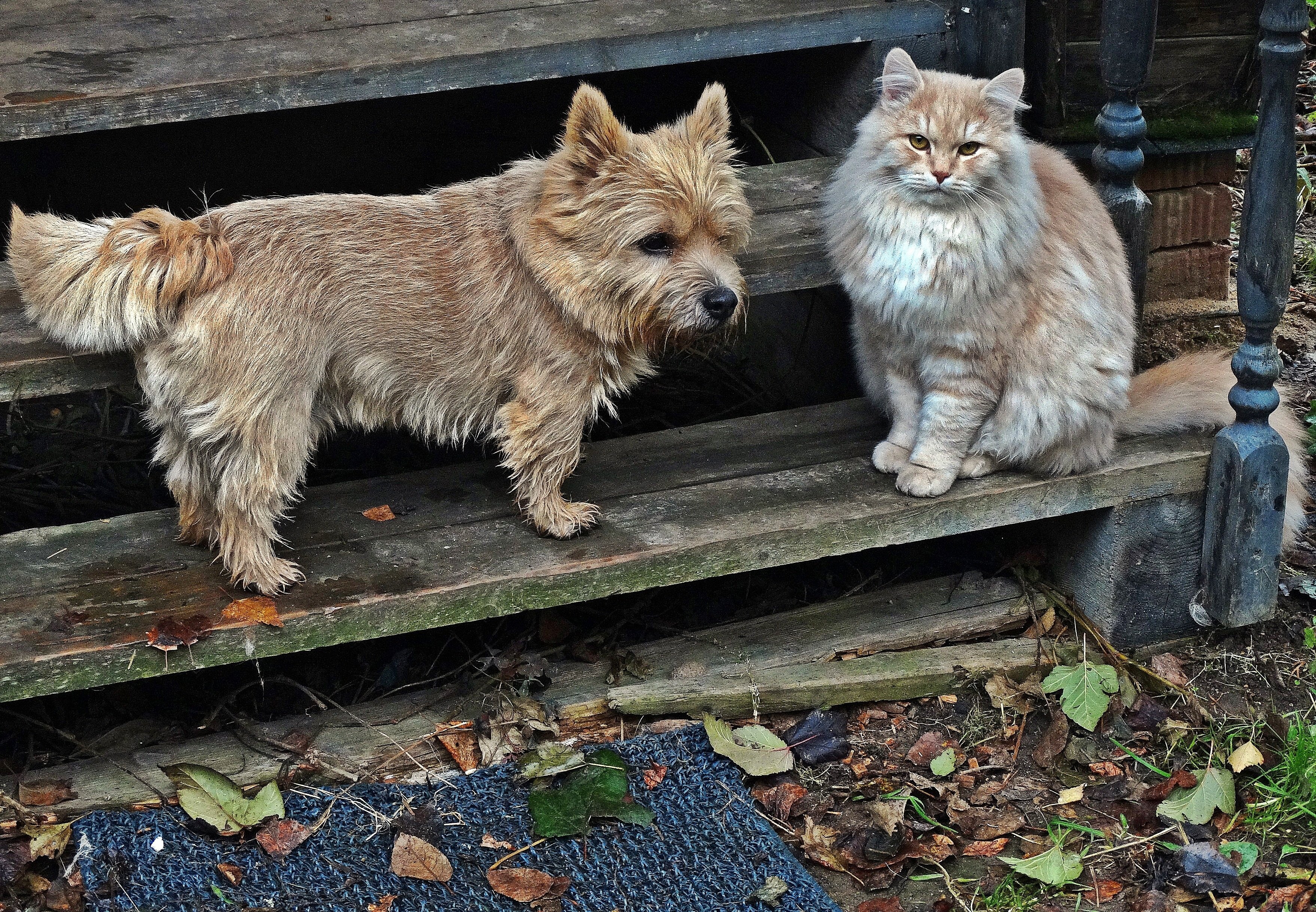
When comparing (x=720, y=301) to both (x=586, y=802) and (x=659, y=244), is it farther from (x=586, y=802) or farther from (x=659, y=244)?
(x=586, y=802)

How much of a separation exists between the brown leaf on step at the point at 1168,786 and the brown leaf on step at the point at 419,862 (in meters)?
1.78

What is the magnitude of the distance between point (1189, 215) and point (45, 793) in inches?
150

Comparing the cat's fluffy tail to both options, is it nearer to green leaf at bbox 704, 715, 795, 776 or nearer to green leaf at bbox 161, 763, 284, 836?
green leaf at bbox 704, 715, 795, 776

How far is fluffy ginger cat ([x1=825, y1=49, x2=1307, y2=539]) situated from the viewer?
3215mm

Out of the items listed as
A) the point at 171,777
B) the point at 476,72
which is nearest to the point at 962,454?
the point at 476,72

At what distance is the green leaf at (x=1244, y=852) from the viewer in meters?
3.01

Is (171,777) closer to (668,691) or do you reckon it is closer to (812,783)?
(668,691)

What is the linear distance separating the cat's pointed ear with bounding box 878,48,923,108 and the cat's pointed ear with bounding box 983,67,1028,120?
175 millimetres

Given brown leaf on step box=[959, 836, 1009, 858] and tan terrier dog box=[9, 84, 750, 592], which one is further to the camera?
brown leaf on step box=[959, 836, 1009, 858]

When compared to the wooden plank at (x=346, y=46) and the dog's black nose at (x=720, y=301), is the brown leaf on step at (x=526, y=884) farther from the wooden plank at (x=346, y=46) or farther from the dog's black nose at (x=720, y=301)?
the wooden plank at (x=346, y=46)

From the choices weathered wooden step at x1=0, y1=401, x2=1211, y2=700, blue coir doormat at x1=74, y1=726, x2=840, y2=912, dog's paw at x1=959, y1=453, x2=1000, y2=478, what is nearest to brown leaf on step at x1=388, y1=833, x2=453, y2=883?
blue coir doormat at x1=74, y1=726, x2=840, y2=912

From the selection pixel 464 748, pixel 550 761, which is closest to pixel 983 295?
pixel 550 761

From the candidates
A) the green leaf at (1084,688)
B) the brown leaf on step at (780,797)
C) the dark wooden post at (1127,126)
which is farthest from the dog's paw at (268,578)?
the dark wooden post at (1127,126)

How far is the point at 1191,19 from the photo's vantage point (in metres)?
3.87
